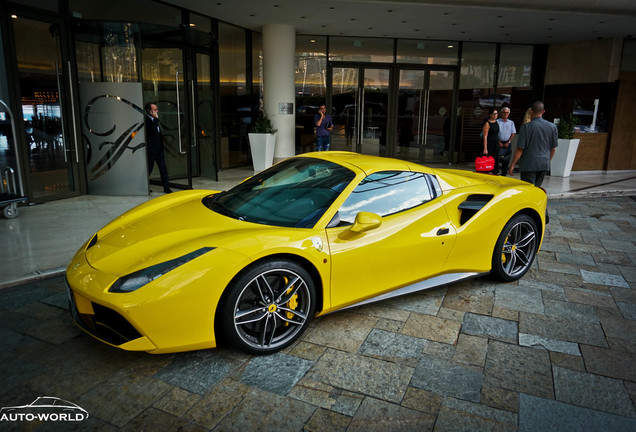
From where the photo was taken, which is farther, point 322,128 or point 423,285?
point 322,128

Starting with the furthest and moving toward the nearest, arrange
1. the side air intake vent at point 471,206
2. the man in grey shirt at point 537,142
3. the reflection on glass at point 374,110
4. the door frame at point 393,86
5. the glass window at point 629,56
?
the reflection on glass at point 374,110, the door frame at point 393,86, the glass window at point 629,56, the man in grey shirt at point 537,142, the side air intake vent at point 471,206

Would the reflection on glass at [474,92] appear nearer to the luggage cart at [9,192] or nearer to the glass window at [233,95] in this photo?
the glass window at [233,95]

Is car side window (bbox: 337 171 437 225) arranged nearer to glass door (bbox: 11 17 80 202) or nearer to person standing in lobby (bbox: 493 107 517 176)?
person standing in lobby (bbox: 493 107 517 176)

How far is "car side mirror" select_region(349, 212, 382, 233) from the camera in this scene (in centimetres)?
329


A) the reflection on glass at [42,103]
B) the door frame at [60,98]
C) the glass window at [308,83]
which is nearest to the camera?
the door frame at [60,98]

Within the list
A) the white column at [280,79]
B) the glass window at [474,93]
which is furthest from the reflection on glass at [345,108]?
the glass window at [474,93]

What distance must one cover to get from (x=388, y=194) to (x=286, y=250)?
1.11 m

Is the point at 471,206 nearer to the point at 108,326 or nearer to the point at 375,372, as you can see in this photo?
the point at 375,372

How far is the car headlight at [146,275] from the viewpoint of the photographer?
2.79 m

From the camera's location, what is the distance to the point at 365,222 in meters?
3.28

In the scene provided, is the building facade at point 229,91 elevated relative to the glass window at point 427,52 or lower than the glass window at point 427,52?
lower

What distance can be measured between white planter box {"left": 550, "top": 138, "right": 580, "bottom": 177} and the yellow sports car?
9221 millimetres

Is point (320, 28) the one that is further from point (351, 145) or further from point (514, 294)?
point (514, 294)

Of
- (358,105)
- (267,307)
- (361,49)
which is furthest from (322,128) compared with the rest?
(267,307)
